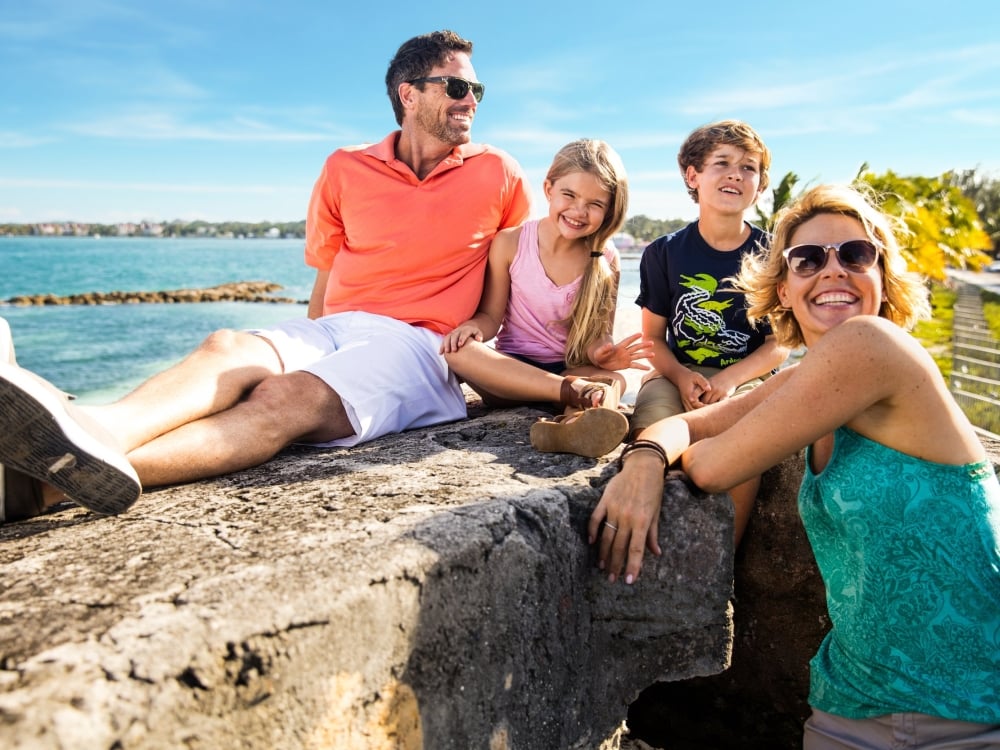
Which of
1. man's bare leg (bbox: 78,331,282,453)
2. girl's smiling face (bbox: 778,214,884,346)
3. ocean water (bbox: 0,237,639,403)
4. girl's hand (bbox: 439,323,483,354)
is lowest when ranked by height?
ocean water (bbox: 0,237,639,403)

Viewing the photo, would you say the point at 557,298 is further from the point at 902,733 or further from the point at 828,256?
the point at 902,733

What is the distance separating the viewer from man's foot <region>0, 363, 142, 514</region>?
1780 millimetres

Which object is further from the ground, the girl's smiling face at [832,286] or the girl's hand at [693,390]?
the girl's smiling face at [832,286]

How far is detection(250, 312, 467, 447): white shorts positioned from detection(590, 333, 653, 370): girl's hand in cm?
62

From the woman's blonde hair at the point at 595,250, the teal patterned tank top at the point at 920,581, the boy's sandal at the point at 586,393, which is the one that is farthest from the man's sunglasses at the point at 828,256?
the woman's blonde hair at the point at 595,250

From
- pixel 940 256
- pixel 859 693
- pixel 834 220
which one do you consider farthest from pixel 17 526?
pixel 940 256

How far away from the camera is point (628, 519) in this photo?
6.88ft

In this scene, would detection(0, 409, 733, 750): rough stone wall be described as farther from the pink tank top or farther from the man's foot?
the pink tank top

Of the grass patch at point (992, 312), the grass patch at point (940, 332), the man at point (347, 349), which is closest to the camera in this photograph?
the man at point (347, 349)

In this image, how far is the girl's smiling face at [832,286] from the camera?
2.07 metres

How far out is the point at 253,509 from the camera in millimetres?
2033

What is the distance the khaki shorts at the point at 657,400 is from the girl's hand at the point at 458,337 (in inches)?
29.0

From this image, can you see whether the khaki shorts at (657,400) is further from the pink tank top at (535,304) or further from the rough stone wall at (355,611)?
the rough stone wall at (355,611)

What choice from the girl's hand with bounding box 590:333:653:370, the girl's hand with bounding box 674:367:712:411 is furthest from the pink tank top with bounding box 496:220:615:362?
the girl's hand with bounding box 674:367:712:411
